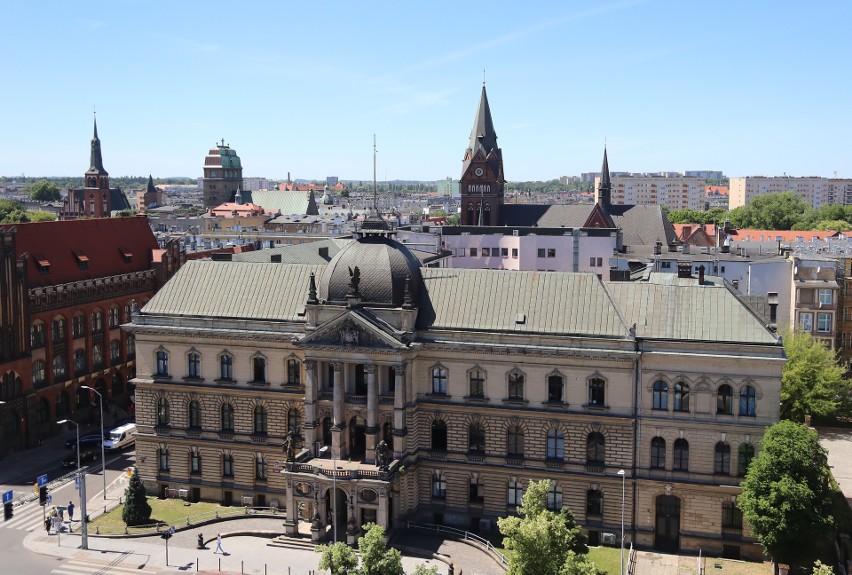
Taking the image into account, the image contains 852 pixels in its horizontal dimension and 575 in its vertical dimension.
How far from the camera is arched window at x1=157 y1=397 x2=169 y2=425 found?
277ft

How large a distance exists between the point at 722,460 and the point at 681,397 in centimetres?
586

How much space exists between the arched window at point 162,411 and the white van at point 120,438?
1484 cm

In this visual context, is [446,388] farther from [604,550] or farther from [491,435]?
[604,550]

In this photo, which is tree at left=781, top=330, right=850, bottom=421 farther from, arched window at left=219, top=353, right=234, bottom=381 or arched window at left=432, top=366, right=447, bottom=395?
arched window at left=219, top=353, right=234, bottom=381

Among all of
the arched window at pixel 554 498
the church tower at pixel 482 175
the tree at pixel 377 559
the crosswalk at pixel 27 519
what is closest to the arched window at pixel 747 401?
the arched window at pixel 554 498

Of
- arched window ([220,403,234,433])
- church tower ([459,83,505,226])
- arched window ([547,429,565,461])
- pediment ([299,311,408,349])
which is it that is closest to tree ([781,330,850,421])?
arched window ([547,429,565,461])

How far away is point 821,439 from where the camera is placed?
9906cm

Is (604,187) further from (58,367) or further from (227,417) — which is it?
(227,417)

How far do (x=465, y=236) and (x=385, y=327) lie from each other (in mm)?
68098

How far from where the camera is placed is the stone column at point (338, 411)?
75250 mm

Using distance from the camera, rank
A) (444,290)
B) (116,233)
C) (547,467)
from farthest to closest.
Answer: (116,233) < (444,290) < (547,467)

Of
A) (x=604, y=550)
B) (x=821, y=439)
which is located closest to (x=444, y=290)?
(x=604, y=550)

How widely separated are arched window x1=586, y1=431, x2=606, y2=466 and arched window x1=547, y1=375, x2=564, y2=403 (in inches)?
156

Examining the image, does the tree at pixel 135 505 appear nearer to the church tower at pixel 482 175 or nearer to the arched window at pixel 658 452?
the arched window at pixel 658 452
